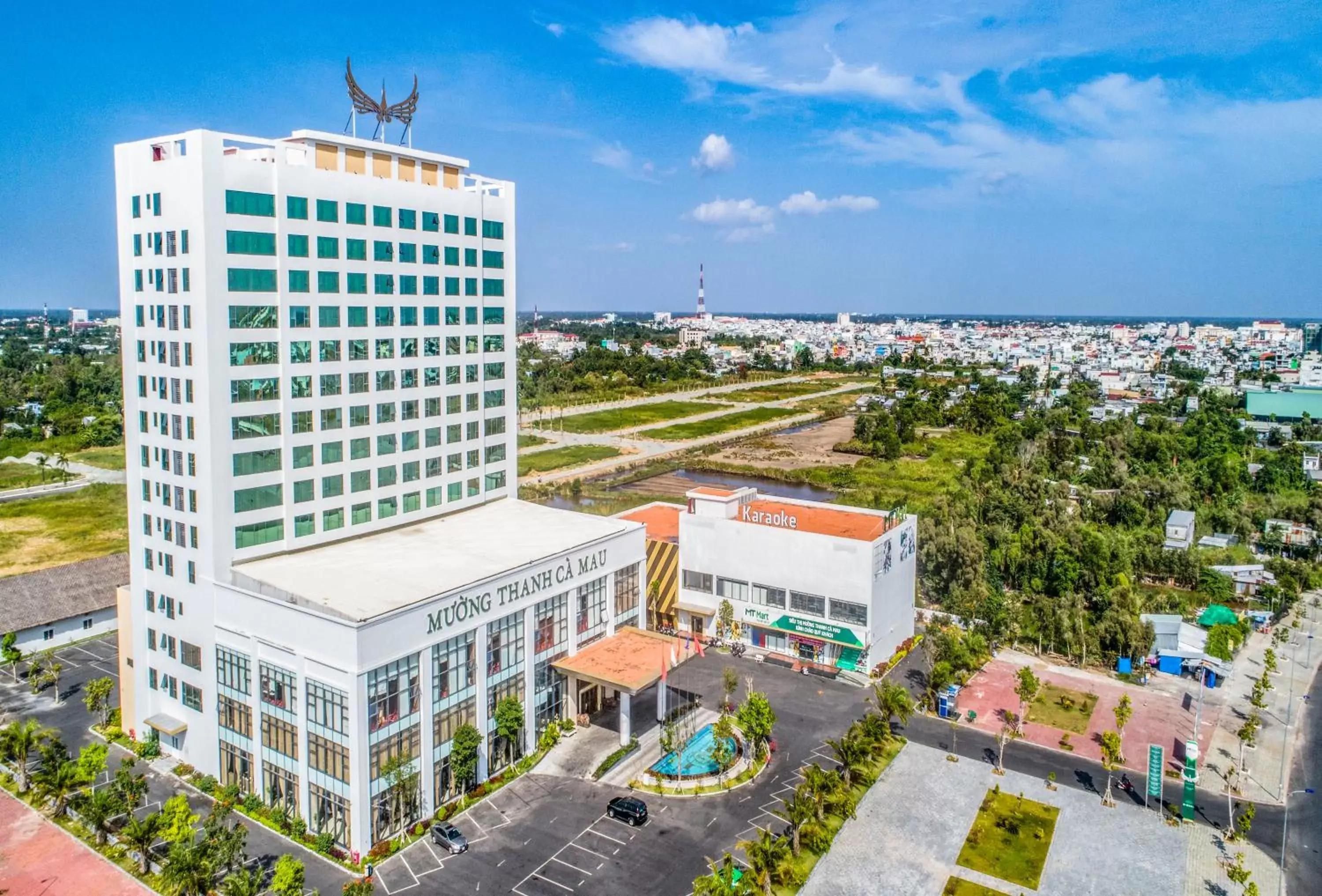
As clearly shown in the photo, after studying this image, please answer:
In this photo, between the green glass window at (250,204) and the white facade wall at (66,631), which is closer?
the green glass window at (250,204)

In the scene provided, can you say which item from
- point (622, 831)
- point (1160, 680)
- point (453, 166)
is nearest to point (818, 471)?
point (1160, 680)

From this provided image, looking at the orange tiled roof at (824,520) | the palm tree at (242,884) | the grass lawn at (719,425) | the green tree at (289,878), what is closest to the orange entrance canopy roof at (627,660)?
the orange tiled roof at (824,520)

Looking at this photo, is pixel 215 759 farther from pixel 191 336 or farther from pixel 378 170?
pixel 378 170

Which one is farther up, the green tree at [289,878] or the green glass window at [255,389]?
the green glass window at [255,389]

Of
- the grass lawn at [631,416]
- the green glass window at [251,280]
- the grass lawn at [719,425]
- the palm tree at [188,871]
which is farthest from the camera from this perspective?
the grass lawn at [631,416]

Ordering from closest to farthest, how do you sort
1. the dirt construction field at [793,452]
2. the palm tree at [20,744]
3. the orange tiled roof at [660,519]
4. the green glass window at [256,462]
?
the palm tree at [20,744]
the green glass window at [256,462]
the orange tiled roof at [660,519]
the dirt construction field at [793,452]

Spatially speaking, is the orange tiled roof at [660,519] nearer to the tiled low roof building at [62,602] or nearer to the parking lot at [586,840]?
the parking lot at [586,840]

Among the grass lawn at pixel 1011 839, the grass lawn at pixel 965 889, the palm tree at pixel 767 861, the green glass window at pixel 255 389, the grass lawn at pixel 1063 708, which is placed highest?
the green glass window at pixel 255 389
